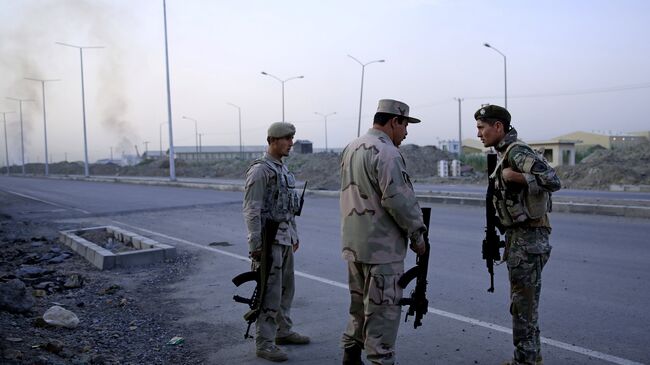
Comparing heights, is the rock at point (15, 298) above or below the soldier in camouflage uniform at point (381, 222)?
below

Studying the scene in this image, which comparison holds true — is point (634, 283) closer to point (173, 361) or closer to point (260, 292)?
point (260, 292)

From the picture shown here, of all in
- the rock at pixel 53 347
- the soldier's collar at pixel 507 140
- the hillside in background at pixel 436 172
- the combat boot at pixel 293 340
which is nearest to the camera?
the soldier's collar at pixel 507 140

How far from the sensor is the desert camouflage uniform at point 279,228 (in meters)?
4.25

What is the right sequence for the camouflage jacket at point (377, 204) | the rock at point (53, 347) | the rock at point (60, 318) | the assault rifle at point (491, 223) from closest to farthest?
1. the camouflage jacket at point (377, 204)
2. the assault rifle at point (491, 223)
3. the rock at point (53, 347)
4. the rock at point (60, 318)

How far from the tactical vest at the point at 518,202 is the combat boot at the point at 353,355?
1.33 meters

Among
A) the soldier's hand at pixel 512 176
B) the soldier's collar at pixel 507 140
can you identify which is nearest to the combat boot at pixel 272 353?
the soldier's hand at pixel 512 176

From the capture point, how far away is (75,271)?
25.2ft

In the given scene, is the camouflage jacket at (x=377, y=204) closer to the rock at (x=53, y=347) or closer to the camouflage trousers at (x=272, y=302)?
the camouflage trousers at (x=272, y=302)

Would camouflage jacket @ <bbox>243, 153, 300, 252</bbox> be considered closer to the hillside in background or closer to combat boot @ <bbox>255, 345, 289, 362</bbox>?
combat boot @ <bbox>255, 345, 289, 362</bbox>

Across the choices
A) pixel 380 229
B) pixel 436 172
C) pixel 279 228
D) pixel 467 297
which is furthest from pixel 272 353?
pixel 436 172

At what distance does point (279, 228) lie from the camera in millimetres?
4348

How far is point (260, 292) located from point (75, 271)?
15.1 ft

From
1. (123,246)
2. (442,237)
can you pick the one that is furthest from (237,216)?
(442,237)

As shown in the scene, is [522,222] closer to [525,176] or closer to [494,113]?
[525,176]
